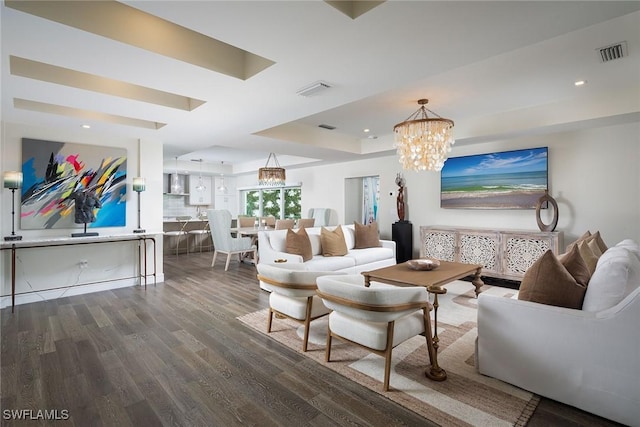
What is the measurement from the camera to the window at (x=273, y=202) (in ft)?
32.3

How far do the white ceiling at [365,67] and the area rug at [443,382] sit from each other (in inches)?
94.3

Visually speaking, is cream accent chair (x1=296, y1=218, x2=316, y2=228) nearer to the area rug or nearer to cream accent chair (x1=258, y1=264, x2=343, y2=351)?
the area rug

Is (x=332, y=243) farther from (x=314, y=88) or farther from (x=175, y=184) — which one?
(x=175, y=184)

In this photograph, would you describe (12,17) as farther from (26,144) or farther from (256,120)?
(26,144)

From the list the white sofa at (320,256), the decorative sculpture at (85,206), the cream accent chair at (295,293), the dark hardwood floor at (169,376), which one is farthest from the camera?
the white sofa at (320,256)

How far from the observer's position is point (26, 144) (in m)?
4.21

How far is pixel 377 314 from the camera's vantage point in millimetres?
2090

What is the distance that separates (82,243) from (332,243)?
3.68 meters

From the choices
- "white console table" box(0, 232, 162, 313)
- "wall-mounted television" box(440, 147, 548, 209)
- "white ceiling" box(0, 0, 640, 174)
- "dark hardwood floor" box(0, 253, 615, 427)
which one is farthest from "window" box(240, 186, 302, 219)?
"dark hardwood floor" box(0, 253, 615, 427)

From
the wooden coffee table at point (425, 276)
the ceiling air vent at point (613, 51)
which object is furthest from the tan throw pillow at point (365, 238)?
the ceiling air vent at point (613, 51)

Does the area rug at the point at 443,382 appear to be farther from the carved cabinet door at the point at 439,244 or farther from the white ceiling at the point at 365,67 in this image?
the white ceiling at the point at 365,67

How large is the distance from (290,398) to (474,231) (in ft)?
14.0

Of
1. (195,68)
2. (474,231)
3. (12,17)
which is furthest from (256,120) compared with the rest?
(474,231)

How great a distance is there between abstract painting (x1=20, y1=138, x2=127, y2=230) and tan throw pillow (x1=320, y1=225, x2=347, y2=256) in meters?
3.24
